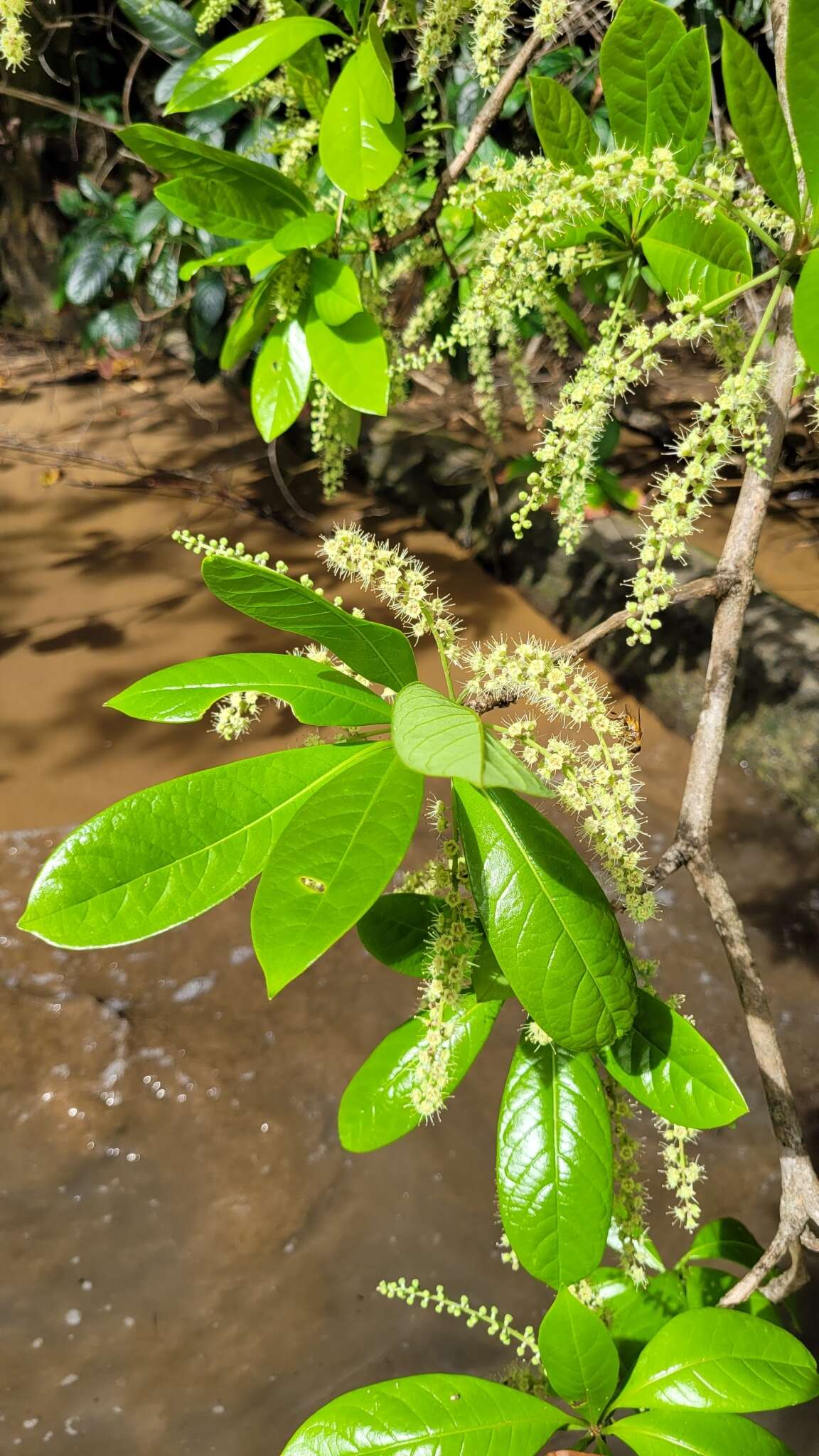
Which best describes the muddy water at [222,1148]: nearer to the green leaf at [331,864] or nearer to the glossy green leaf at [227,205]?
the glossy green leaf at [227,205]

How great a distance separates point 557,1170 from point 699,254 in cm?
73

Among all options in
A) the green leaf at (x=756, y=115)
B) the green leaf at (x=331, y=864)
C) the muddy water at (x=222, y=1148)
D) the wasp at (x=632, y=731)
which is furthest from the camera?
the muddy water at (x=222, y=1148)

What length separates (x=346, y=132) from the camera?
3.38 feet

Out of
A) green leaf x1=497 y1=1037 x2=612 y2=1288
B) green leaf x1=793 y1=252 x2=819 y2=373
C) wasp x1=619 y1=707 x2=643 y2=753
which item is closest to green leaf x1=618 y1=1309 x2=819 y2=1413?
green leaf x1=497 y1=1037 x2=612 y2=1288

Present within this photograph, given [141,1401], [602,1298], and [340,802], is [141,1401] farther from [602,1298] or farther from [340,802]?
[340,802]

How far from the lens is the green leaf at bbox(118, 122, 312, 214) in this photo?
929 millimetres

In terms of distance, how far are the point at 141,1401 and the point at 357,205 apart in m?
1.78

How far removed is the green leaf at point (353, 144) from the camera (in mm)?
1022

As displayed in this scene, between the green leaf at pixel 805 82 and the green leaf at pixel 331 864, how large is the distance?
0.52 metres

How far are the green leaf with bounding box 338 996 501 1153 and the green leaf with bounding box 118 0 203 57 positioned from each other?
2181 mm

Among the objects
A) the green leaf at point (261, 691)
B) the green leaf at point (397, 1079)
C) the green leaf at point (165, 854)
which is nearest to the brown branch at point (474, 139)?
the green leaf at point (261, 691)

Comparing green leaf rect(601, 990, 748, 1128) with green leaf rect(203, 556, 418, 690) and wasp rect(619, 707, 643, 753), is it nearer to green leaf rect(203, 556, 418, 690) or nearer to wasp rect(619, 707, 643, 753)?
wasp rect(619, 707, 643, 753)

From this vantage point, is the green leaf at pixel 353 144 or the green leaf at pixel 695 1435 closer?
the green leaf at pixel 695 1435

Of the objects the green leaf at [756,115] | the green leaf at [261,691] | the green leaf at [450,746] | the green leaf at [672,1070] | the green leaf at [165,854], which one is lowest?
the green leaf at [672,1070]
